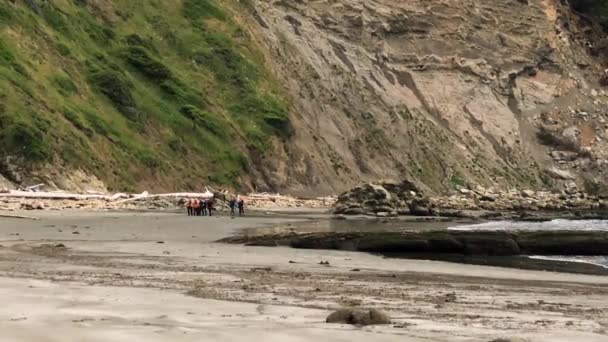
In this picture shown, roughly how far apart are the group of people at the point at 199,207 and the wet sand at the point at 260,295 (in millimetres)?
13723

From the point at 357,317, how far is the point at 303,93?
5234 centimetres

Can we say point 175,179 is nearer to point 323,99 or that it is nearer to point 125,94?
point 125,94

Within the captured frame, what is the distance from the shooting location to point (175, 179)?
44.5 m

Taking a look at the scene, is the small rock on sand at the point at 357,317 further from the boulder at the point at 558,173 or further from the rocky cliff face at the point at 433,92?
the boulder at the point at 558,173

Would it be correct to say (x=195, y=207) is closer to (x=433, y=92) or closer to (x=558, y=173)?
(x=433, y=92)

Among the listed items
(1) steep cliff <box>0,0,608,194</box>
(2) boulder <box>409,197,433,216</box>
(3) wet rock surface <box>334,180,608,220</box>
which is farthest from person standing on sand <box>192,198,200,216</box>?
(2) boulder <box>409,197,433,216</box>

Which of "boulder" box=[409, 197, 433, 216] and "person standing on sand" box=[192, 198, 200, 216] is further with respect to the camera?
"boulder" box=[409, 197, 433, 216]

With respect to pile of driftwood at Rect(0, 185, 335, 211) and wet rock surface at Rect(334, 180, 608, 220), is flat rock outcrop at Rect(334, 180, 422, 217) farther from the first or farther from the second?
pile of driftwood at Rect(0, 185, 335, 211)

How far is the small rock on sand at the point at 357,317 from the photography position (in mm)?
7688

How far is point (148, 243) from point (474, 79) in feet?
189

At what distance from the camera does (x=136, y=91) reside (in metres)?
48.4

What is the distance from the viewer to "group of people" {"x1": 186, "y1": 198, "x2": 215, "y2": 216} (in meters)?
33.6

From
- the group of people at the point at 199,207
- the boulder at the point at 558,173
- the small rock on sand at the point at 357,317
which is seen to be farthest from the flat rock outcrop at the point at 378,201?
the small rock on sand at the point at 357,317

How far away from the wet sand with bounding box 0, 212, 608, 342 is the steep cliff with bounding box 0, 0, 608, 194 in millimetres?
21198
